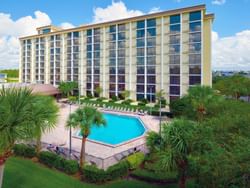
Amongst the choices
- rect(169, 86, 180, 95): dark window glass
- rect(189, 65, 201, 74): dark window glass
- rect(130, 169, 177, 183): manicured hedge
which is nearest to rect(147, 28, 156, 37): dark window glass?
rect(189, 65, 201, 74): dark window glass

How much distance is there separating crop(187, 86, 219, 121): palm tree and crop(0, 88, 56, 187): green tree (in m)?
18.6

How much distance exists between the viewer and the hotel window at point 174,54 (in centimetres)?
4503

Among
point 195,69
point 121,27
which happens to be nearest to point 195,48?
point 195,69

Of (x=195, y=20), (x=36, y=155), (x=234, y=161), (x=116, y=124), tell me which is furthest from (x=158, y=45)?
(x=234, y=161)

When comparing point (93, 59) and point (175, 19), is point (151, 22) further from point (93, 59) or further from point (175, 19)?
point (93, 59)

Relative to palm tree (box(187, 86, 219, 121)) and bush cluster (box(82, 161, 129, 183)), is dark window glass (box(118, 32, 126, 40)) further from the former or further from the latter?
bush cluster (box(82, 161, 129, 183))

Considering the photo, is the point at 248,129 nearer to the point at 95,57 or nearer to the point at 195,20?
the point at 195,20

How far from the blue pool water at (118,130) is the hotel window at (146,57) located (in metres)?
15.5

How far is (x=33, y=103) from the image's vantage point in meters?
7.97

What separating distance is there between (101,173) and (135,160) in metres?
3.11

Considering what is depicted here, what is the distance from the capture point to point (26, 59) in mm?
69562

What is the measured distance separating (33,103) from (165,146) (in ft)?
23.8

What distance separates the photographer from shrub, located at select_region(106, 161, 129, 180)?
47.4 feet

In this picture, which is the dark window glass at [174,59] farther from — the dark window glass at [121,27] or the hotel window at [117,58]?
the dark window glass at [121,27]
